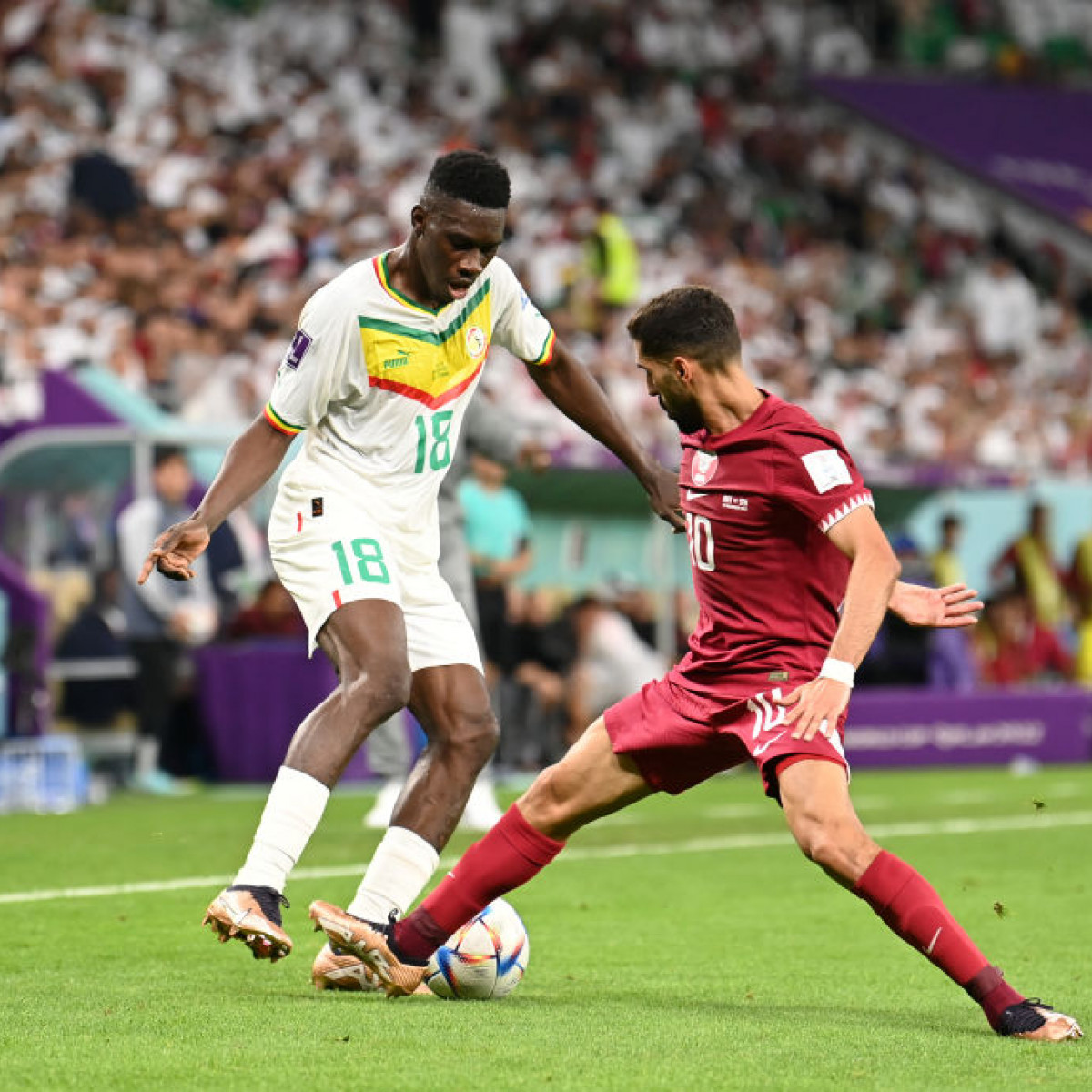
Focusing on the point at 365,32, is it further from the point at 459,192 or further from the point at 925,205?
the point at 459,192

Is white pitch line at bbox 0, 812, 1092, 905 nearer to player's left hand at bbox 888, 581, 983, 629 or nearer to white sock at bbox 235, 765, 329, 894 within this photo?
white sock at bbox 235, 765, 329, 894

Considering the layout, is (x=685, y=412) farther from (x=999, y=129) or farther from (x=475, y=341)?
(x=999, y=129)

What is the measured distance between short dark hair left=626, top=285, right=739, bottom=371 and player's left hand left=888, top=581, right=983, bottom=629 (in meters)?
0.75

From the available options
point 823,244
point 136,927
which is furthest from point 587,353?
point 136,927

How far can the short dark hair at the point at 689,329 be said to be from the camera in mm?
5828

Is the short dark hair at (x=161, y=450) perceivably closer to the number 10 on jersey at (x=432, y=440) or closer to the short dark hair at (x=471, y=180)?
the number 10 on jersey at (x=432, y=440)

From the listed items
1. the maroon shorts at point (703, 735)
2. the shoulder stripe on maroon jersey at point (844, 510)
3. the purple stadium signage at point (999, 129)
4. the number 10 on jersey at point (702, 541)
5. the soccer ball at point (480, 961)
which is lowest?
the soccer ball at point (480, 961)

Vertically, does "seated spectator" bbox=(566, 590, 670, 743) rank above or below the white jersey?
below

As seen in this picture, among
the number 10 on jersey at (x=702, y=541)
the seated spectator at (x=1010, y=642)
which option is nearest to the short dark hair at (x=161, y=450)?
the seated spectator at (x=1010, y=642)

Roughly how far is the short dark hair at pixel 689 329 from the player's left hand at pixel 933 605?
0.75 metres

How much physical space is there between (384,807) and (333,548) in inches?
207

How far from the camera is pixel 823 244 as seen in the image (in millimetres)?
27234

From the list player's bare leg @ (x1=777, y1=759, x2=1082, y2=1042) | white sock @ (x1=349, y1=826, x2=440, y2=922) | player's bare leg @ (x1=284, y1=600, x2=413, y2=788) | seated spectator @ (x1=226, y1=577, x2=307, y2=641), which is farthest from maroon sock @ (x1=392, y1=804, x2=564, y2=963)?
seated spectator @ (x1=226, y1=577, x2=307, y2=641)

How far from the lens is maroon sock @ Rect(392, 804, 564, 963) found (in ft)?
20.2
